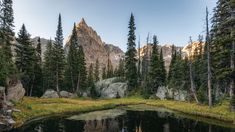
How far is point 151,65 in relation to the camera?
72.2 meters

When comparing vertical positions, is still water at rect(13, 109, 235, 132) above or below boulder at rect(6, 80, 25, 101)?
below

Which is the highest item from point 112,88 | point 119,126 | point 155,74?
point 155,74

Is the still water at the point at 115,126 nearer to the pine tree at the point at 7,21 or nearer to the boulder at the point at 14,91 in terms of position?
the boulder at the point at 14,91

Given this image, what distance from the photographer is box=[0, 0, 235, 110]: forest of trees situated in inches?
1474

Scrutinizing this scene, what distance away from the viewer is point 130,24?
78.9 m

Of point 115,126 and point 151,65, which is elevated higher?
point 151,65

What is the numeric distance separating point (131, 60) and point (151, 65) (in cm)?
586

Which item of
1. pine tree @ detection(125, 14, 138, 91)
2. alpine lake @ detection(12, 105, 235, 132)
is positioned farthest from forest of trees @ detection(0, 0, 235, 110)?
alpine lake @ detection(12, 105, 235, 132)

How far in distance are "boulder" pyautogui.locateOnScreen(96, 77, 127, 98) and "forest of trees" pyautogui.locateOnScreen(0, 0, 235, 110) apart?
2023 millimetres

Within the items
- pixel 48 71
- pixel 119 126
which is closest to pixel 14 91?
pixel 119 126

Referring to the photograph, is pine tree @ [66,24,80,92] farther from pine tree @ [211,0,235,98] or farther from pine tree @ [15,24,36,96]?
pine tree @ [211,0,235,98]

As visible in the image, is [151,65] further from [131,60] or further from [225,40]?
[225,40]

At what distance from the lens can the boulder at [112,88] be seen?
7219 cm

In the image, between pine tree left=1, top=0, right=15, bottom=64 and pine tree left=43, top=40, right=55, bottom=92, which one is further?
pine tree left=43, top=40, right=55, bottom=92
